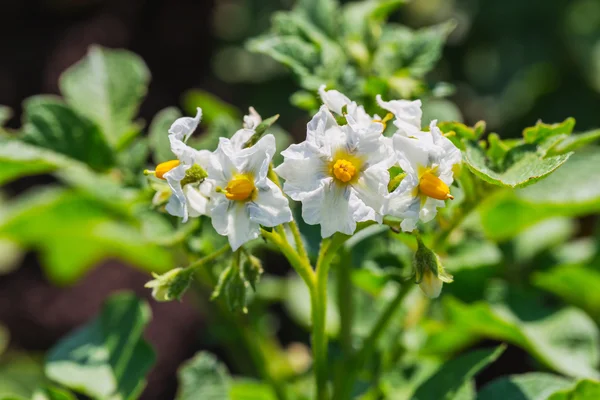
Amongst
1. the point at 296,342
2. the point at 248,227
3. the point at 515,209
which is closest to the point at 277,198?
the point at 248,227

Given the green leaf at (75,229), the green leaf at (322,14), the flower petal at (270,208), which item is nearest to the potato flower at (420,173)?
the flower petal at (270,208)

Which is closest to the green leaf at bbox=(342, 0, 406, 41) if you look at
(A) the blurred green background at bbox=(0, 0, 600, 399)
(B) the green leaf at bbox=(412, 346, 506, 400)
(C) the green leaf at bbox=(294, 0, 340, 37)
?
(C) the green leaf at bbox=(294, 0, 340, 37)

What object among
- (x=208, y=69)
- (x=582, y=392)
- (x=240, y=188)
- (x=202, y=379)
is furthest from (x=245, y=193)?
(x=208, y=69)

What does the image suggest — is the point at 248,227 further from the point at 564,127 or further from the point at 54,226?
the point at 54,226

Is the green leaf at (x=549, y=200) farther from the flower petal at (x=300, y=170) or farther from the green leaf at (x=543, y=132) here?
the flower petal at (x=300, y=170)

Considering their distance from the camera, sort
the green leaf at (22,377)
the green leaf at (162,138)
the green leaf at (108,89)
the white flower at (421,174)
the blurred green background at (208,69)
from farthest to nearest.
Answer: the blurred green background at (208,69)
the green leaf at (22,377)
the green leaf at (108,89)
the green leaf at (162,138)
the white flower at (421,174)

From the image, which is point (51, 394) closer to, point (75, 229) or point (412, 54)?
point (75, 229)
